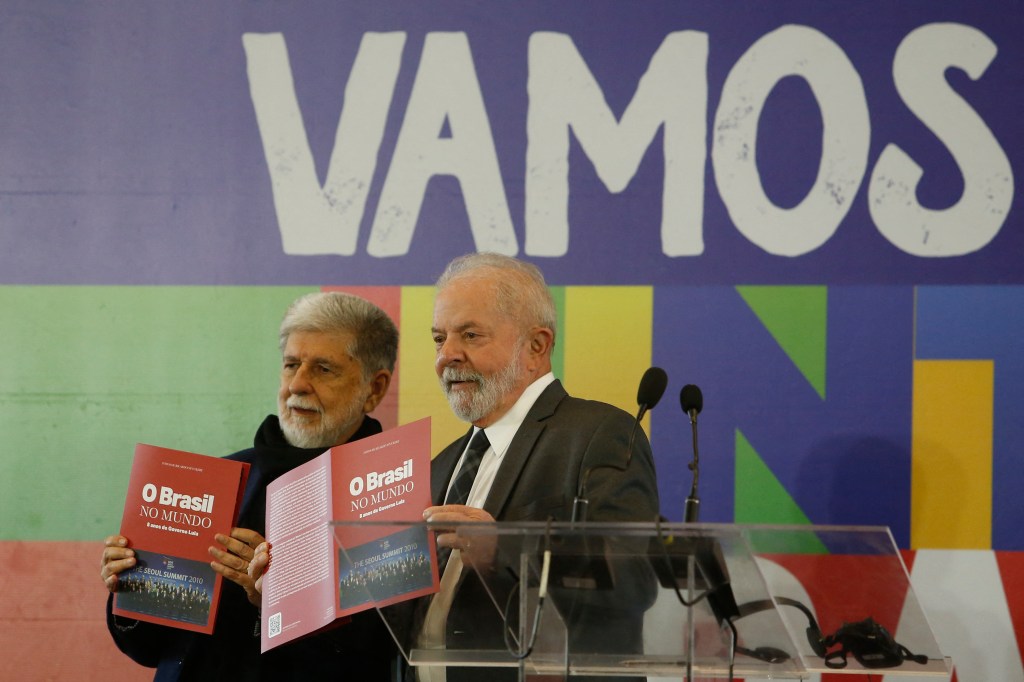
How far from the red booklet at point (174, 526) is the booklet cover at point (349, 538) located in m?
0.19

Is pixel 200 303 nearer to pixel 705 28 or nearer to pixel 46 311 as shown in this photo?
pixel 46 311

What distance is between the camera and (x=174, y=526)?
2850 millimetres

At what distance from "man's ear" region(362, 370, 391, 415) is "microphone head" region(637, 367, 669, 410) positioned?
0.96 meters

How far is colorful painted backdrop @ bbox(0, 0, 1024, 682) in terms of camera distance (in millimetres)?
3633

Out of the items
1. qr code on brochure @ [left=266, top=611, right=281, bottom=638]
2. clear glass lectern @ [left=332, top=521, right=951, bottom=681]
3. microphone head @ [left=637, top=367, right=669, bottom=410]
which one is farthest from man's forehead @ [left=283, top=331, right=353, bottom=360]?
clear glass lectern @ [left=332, top=521, right=951, bottom=681]

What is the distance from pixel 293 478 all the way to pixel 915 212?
2.10 m

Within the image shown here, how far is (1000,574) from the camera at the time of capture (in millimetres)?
3564

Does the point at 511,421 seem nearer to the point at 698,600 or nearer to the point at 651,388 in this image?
the point at 651,388

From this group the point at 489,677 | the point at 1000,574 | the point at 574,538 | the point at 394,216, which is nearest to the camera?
the point at 574,538

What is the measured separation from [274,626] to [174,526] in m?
0.43

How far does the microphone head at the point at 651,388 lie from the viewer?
2.51 meters

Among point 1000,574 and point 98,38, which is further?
point 98,38

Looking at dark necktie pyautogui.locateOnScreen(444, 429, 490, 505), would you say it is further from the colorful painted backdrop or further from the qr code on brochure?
the colorful painted backdrop

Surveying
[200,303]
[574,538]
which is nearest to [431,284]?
[200,303]
